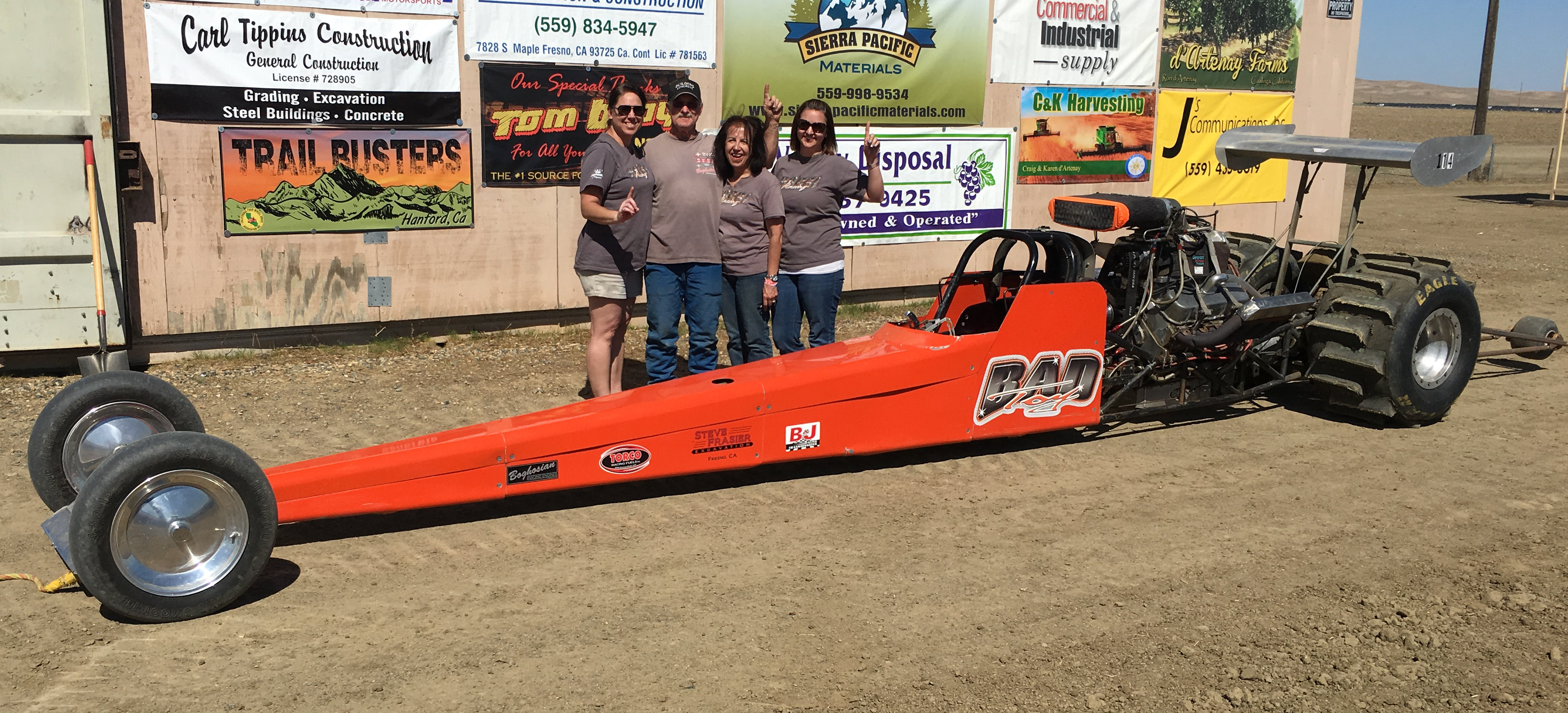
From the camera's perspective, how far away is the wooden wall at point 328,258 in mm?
7883

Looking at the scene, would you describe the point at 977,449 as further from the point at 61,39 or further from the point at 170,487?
the point at 61,39

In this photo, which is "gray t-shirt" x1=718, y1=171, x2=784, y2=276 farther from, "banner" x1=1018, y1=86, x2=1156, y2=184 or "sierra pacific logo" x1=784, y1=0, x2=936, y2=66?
"banner" x1=1018, y1=86, x2=1156, y2=184

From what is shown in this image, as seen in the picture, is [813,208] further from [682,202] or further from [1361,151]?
[1361,151]

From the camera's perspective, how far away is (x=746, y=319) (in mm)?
6711

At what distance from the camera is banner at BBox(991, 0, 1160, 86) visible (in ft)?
35.7

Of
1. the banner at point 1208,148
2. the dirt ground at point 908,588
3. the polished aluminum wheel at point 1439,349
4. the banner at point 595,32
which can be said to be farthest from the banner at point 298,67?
the banner at point 1208,148

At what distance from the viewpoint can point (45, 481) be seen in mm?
4910

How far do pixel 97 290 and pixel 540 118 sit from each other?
3294mm

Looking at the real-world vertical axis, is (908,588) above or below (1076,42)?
below

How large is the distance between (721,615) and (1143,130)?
8883mm

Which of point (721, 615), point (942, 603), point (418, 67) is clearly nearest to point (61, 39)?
point (418, 67)

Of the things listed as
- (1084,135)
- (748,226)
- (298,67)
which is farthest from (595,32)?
(1084,135)

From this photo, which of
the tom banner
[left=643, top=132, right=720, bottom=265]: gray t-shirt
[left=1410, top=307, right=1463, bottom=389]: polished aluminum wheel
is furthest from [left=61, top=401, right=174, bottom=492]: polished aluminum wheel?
[left=1410, top=307, right=1463, bottom=389]: polished aluminum wheel

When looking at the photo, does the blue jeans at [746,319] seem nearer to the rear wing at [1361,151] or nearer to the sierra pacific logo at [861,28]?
the rear wing at [1361,151]
